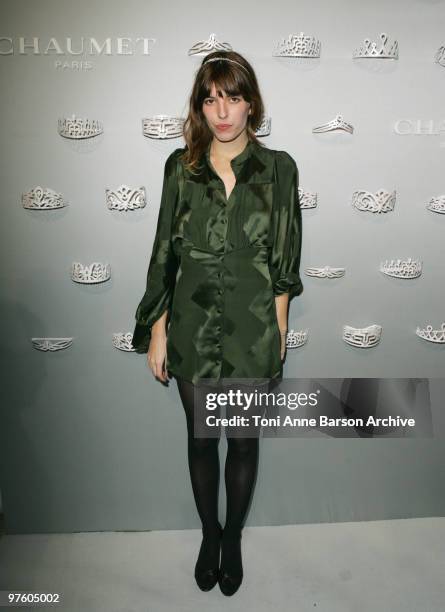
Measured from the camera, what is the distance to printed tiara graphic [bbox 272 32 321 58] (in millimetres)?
1736

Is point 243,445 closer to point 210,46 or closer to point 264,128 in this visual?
point 264,128

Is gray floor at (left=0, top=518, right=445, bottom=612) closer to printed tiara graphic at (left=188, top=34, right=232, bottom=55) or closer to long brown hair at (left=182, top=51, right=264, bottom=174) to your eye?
long brown hair at (left=182, top=51, right=264, bottom=174)

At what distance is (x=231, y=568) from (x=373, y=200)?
1.41 m

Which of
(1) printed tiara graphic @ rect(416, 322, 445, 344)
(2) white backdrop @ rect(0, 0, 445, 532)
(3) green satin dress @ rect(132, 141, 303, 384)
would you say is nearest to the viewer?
(3) green satin dress @ rect(132, 141, 303, 384)

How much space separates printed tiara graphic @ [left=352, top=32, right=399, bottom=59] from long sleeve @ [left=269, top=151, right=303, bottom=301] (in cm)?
43

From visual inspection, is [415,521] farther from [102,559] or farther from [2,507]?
[2,507]

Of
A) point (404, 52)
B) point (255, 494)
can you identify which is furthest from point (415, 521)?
point (404, 52)

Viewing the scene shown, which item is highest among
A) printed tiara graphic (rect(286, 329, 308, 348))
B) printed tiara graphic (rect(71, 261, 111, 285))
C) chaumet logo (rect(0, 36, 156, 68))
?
chaumet logo (rect(0, 36, 156, 68))

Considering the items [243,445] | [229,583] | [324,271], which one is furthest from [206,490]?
[324,271]

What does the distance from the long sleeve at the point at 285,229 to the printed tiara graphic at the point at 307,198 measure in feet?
0.45

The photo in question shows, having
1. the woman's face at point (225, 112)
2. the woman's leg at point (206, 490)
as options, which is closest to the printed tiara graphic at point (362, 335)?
the woman's leg at point (206, 490)

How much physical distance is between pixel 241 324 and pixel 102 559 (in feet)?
3.63

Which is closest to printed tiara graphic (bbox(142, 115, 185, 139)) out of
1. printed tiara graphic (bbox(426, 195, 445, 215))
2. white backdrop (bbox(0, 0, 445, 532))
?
white backdrop (bbox(0, 0, 445, 532))

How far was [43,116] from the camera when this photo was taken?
1.77 metres
